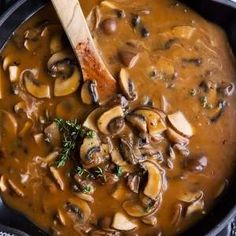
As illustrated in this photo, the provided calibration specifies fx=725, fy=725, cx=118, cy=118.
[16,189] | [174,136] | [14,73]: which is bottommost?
[16,189]

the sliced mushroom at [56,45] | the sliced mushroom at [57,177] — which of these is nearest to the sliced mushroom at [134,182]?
the sliced mushroom at [57,177]

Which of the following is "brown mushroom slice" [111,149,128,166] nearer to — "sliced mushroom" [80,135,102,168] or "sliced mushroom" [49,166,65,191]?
A: "sliced mushroom" [80,135,102,168]

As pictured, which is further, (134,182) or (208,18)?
(208,18)

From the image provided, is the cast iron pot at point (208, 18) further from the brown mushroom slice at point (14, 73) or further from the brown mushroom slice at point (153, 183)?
the brown mushroom slice at point (153, 183)

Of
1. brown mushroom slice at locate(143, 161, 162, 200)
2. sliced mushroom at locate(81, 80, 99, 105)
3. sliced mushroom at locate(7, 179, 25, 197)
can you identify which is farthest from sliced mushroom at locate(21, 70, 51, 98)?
brown mushroom slice at locate(143, 161, 162, 200)

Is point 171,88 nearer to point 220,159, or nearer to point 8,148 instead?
point 220,159

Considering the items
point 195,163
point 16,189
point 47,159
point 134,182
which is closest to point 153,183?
point 134,182

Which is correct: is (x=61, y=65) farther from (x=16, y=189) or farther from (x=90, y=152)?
(x=16, y=189)
